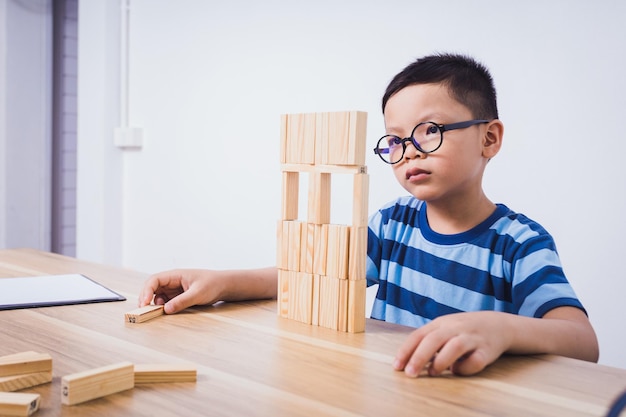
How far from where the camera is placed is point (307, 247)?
1.04m

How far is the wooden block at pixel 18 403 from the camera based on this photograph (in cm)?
65

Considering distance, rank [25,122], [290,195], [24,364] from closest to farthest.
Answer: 1. [24,364]
2. [290,195]
3. [25,122]

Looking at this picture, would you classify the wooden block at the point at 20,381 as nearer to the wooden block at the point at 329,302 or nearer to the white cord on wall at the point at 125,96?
the wooden block at the point at 329,302

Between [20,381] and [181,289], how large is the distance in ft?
1.61

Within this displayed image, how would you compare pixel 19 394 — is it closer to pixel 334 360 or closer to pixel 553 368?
pixel 334 360

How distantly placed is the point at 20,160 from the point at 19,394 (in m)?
3.78

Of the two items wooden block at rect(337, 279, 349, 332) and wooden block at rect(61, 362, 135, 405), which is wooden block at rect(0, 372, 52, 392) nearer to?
wooden block at rect(61, 362, 135, 405)

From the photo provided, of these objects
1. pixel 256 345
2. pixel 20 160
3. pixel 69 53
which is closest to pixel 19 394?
pixel 256 345

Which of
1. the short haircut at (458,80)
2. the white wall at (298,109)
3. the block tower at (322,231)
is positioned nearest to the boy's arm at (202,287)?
the block tower at (322,231)

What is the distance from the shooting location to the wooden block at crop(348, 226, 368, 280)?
3.21ft

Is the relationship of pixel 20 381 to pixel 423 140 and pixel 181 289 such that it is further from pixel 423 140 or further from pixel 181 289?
pixel 423 140

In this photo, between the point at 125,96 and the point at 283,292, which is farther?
the point at 125,96

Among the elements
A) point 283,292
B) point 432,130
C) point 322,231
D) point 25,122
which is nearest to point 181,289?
point 283,292

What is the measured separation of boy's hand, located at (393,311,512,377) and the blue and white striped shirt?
0.32 metres
